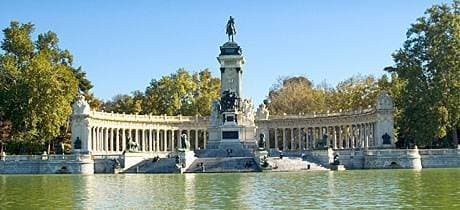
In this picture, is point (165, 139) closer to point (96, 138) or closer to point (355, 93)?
point (96, 138)

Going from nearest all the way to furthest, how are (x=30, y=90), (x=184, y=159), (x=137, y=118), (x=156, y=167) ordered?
(x=184, y=159), (x=156, y=167), (x=30, y=90), (x=137, y=118)

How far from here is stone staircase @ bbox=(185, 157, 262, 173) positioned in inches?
2392

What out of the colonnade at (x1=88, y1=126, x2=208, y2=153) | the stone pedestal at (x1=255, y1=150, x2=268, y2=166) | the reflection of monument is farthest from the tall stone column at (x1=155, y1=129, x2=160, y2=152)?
the stone pedestal at (x1=255, y1=150, x2=268, y2=166)

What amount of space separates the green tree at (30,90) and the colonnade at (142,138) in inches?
188

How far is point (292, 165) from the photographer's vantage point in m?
61.4

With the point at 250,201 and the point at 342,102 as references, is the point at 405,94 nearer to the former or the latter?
the point at 342,102

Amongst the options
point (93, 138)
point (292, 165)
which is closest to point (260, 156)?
point (292, 165)

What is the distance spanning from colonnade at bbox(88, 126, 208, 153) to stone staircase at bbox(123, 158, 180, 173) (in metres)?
16.0

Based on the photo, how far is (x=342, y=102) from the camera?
10194cm

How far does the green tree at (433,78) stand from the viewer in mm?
70875

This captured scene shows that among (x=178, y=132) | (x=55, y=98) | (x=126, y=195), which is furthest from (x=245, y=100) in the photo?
(x=126, y=195)

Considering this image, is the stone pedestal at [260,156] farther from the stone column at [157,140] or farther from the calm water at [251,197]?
the stone column at [157,140]

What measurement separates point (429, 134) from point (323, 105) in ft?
117

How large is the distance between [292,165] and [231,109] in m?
20.1
